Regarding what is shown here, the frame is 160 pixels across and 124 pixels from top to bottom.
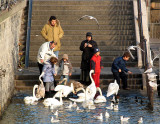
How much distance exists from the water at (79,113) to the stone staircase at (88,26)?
10.9ft

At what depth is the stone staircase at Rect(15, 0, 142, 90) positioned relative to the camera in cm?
1869

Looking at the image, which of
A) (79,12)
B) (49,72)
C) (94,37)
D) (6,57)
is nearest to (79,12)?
(79,12)

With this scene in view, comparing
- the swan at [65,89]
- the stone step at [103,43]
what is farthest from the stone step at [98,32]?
the swan at [65,89]

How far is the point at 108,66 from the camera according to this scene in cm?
1817

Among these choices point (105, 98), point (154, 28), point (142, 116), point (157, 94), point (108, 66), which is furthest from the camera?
point (154, 28)

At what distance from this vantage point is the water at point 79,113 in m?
11.8

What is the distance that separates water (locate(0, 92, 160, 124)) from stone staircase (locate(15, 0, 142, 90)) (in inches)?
130

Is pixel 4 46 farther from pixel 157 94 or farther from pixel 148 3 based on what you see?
pixel 148 3

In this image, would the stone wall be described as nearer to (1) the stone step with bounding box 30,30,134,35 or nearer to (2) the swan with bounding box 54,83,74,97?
(2) the swan with bounding box 54,83,74,97

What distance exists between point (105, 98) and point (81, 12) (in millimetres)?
7211

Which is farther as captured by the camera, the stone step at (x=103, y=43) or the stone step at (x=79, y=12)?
the stone step at (x=79, y=12)

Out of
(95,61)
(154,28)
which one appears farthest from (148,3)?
(95,61)

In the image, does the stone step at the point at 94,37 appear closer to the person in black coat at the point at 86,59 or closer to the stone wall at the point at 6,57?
the person in black coat at the point at 86,59

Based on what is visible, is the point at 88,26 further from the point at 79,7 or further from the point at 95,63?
the point at 95,63
